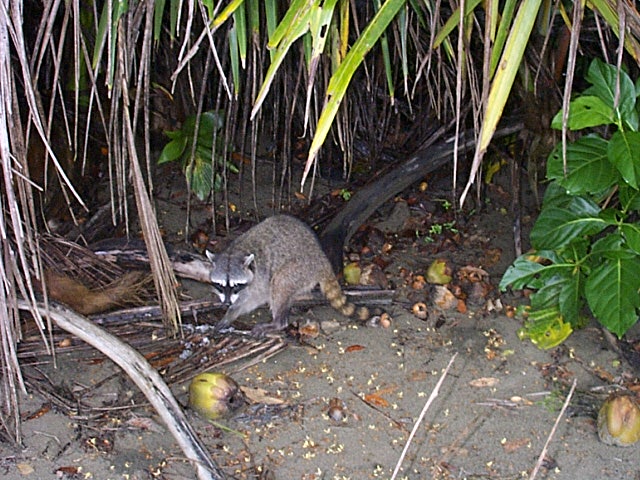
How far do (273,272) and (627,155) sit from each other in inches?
73.0

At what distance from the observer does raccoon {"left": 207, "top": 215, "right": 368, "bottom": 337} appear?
13.1 ft

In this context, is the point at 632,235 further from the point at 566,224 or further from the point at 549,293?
the point at 549,293

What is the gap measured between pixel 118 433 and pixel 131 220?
1.57 meters

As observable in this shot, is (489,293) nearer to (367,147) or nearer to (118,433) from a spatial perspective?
(367,147)

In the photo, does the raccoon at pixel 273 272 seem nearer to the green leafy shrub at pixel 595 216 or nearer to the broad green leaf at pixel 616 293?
the green leafy shrub at pixel 595 216

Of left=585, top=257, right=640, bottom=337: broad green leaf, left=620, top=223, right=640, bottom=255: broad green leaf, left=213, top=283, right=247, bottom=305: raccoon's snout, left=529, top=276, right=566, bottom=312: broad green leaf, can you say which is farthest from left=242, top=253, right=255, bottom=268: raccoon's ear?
left=620, top=223, right=640, bottom=255: broad green leaf

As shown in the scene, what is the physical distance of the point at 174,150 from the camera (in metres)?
4.43

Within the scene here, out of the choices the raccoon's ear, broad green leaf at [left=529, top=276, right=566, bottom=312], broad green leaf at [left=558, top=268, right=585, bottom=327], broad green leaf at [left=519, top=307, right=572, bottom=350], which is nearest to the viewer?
broad green leaf at [left=558, top=268, right=585, bottom=327]

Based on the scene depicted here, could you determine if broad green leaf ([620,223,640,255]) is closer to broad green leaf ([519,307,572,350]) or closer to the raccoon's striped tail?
broad green leaf ([519,307,572,350])

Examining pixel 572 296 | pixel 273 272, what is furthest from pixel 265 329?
pixel 572 296

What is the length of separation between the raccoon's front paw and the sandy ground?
0.52 feet

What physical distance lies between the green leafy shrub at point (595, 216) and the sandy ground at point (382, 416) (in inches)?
15.5

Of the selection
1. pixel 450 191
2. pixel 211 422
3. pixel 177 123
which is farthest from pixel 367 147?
pixel 211 422

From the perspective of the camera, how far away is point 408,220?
15.6 feet
